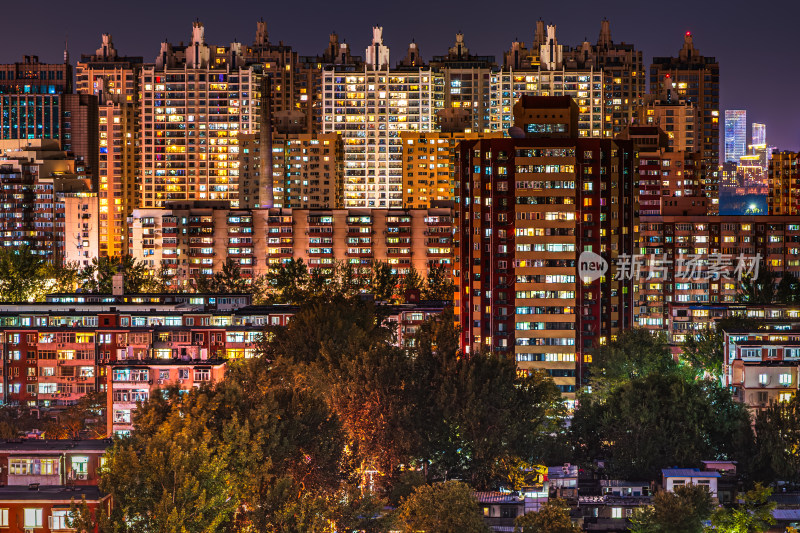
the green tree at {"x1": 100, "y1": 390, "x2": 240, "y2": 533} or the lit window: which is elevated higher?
the green tree at {"x1": 100, "y1": 390, "x2": 240, "y2": 533}

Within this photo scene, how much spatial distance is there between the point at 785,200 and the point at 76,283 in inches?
4280

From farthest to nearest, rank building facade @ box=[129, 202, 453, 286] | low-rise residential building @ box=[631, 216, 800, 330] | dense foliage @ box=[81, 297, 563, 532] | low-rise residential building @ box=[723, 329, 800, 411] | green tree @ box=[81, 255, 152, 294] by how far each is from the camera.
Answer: building facade @ box=[129, 202, 453, 286] → green tree @ box=[81, 255, 152, 294] → low-rise residential building @ box=[631, 216, 800, 330] → low-rise residential building @ box=[723, 329, 800, 411] → dense foliage @ box=[81, 297, 563, 532]

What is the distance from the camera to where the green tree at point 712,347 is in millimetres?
86625

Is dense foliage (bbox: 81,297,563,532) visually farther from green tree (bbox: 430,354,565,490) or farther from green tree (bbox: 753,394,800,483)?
green tree (bbox: 753,394,800,483)

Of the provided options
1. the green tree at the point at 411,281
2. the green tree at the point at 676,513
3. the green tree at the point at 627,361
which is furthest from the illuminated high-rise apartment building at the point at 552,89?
the green tree at the point at 676,513

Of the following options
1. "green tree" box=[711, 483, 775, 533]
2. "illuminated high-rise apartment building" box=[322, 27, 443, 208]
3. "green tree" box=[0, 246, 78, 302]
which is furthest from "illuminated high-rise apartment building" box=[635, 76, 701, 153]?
"green tree" box=[711, 483, 775, 533]

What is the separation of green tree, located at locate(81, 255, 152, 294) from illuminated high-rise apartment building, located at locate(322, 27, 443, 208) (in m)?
43.9

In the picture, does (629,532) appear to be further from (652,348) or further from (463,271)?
(463,271)

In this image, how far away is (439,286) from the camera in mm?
136375

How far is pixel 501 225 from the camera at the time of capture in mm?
94250

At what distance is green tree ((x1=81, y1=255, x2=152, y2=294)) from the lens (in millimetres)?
138500

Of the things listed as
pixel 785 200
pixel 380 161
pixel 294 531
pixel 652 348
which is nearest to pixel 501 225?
pixel 652 348

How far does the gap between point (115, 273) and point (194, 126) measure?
51.7m

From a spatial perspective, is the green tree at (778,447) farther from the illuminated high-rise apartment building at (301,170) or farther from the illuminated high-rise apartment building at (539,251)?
the illuminated high-rise apartment building at (301,170)
